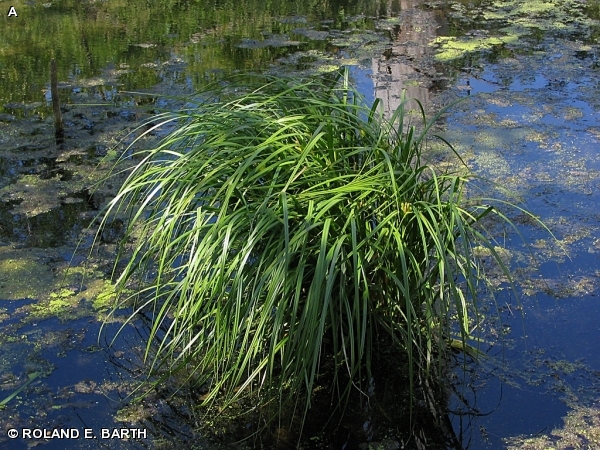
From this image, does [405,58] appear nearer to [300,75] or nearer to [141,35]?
[300,75]

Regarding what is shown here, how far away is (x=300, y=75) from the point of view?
526 cm

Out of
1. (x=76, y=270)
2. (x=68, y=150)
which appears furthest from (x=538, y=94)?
(x=76, y=270)

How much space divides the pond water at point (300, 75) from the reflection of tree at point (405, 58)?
21mm

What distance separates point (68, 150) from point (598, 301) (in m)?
2.80

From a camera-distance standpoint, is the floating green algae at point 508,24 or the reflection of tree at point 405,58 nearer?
the reflection of tree at point 405,58

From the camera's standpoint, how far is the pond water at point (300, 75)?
Result: 7.78ft

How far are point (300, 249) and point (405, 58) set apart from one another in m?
3.80

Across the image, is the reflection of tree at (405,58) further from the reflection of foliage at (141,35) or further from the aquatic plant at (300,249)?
the aquatic plant at (300,249)

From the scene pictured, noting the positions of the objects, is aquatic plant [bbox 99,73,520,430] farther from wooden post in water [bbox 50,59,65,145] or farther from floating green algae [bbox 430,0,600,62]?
floating green algae [bbox 430,0,600,62]

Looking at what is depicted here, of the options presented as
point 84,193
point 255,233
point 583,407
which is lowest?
point 583,407

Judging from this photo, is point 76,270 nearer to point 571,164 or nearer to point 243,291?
point 243,291

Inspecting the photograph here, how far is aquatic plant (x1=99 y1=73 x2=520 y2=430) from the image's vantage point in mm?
2096

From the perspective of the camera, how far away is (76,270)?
10.2 feet

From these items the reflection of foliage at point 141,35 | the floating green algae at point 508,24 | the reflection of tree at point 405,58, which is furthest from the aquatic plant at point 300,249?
the floating green algae at point 508,24
